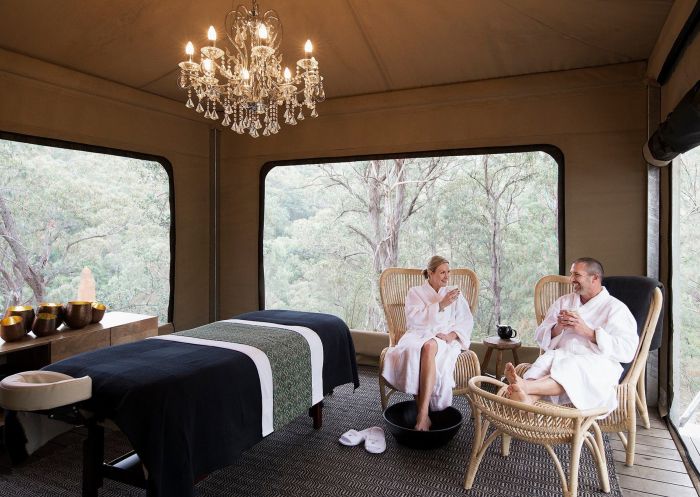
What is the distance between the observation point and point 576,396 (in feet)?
7.87

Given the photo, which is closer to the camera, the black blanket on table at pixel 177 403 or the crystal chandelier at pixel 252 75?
the black blanket on table at pixel 177 403

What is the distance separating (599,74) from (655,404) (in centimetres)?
250

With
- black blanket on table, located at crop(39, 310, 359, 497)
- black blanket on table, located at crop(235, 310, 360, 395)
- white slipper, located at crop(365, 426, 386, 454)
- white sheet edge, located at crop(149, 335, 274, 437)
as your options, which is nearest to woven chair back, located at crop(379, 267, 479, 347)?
black blanket on table, located at crop(235, 310, 360, 395)

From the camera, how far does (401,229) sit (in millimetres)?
5270

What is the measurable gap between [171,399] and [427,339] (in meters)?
1.69

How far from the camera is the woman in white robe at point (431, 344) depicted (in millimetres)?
2928

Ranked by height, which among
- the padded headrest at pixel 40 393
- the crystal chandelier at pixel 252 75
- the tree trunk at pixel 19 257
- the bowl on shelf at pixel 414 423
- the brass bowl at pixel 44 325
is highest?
the crystal chandelier at pixel 252 75

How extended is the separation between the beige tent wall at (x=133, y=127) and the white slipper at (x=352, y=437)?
260cm

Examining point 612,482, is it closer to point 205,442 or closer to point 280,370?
point 280,370

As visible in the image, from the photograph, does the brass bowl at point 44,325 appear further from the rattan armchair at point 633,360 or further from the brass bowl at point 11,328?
the rattan armchair at point 633,360

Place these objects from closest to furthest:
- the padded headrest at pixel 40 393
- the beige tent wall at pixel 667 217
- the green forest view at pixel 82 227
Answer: the padded headrest at pixel 40 393 → the beige tent wall at pixel 667 217 → the green forest view at pixel 82 227

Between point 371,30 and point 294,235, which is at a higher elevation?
point 371,30

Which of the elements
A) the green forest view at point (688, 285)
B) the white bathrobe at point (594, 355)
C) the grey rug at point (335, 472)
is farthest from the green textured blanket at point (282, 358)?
the green forest view at point (688, 285)

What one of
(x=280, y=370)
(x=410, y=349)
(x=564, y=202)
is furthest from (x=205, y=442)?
(x=564, y=202)
